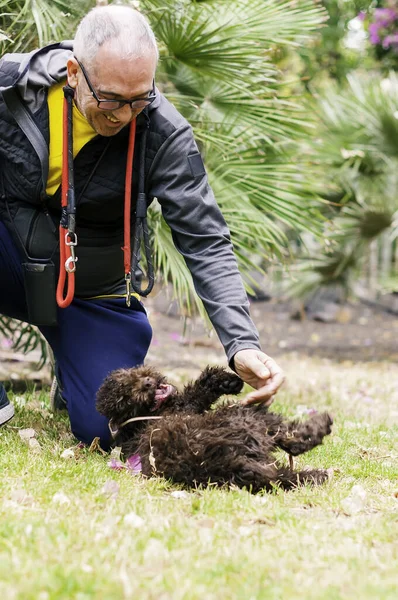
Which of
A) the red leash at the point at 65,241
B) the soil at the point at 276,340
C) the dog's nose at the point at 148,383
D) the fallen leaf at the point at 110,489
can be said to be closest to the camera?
the fallen leaf at the point at 110,489

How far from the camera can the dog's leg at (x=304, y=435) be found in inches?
99.6

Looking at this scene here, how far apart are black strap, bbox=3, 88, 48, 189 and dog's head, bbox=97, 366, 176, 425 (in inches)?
32.5

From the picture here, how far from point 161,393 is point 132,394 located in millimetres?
121

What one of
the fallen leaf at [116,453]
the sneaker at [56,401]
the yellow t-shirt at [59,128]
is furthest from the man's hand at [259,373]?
the sneaker at [56,401]

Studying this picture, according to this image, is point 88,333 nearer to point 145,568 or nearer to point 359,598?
point 145,568

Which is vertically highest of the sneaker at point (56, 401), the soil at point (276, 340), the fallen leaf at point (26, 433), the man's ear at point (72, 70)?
the man's ear at point (72, 70)

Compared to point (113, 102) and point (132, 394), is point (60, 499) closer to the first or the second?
point (132, 394)

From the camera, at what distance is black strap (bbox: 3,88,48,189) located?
280cm

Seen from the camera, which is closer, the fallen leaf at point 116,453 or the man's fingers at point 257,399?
the man's fingers at point 257,399

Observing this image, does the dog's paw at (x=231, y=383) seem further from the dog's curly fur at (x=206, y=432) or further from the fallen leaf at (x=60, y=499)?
the fallen leaf at (x=60, y=499)

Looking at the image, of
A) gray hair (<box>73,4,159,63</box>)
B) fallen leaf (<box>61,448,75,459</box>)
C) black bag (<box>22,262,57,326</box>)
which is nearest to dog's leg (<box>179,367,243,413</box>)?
fallen leaf (<box>61,448,75,459</box>)

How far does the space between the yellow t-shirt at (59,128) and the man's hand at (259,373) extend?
3.23 feet

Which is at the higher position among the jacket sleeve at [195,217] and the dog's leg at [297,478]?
the jacket sleeve at [195,217]

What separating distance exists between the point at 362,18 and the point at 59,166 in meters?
7.84
